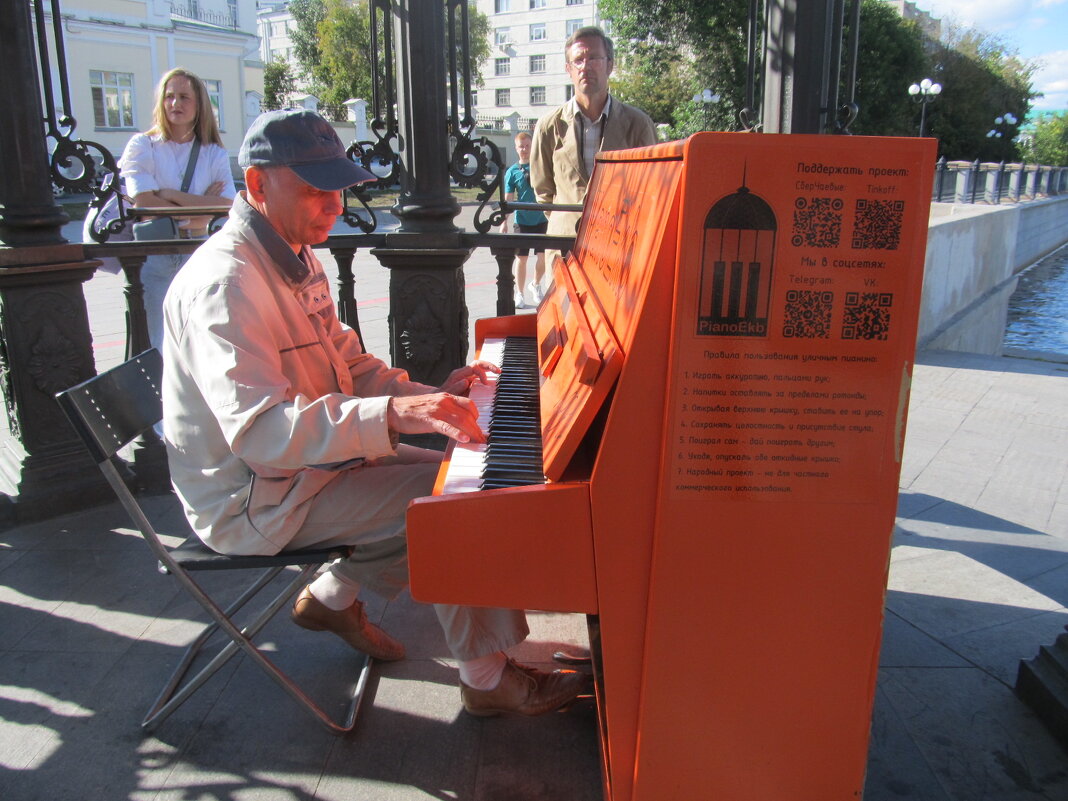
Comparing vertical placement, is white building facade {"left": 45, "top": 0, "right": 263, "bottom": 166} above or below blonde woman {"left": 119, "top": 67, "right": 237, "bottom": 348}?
above

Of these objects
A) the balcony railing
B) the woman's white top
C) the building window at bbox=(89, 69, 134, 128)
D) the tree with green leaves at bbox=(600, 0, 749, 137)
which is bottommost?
the woman's white top

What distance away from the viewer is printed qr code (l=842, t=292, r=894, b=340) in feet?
5.43

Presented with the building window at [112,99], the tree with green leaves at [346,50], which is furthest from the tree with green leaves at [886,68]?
the building window at [112,99]

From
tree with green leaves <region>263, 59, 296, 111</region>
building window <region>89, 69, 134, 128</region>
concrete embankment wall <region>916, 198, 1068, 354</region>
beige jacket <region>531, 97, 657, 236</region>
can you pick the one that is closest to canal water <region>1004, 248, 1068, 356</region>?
concrete embankment wall <region>916, 198, 1068, 354</region>

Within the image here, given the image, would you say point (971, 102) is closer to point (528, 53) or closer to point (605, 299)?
point (528, 53)

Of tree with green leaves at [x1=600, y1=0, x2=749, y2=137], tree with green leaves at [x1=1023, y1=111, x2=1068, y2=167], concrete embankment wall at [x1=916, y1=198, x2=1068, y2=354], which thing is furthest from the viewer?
tree with green leaves at [x1=1023, y1=111, x2=1068, y2=167]

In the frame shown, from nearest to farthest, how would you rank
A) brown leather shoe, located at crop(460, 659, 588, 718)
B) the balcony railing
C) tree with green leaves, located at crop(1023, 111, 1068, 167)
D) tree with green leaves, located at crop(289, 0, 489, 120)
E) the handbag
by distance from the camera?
brown leather shoe, located at crop(460, 659, 588, 718) < the handbag < the balcony railing < tree with green leaves, located at crop(289, 0, 489, 120) < tree with green leaves, located at crop(1023, 111, 1068, 167)

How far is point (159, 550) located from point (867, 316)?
181 cm

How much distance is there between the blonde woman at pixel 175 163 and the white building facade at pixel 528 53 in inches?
2548

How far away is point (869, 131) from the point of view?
33.1 m

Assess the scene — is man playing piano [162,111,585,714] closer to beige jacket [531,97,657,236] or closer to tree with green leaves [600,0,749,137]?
beige jacket [531,97,657,236]

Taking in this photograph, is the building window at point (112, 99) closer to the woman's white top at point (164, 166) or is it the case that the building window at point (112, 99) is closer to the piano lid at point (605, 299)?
the woman's white top at point (164, 166)

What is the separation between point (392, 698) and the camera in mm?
2619

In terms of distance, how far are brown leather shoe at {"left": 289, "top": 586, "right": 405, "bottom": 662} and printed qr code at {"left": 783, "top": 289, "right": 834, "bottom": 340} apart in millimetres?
1658
